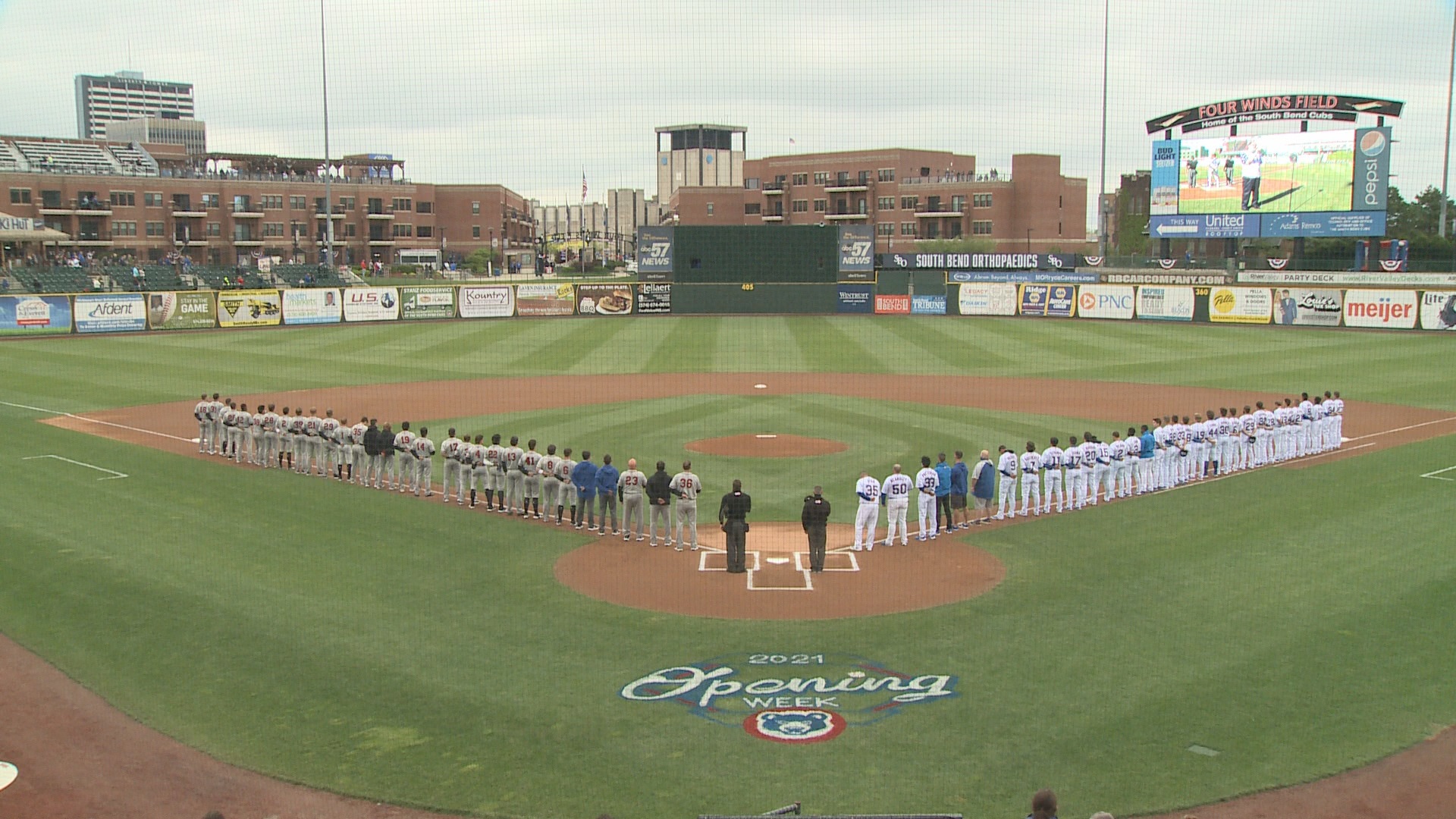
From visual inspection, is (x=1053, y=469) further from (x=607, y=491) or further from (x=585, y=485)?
(x=585, y=485)

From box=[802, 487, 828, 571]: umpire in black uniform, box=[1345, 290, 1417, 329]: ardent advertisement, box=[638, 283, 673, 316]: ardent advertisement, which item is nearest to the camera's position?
box=[802, 487, 828, 571]: umpire in black uniform

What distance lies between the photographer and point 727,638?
1204cm

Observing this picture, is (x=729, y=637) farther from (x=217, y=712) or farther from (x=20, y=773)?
(x=20, y=773)

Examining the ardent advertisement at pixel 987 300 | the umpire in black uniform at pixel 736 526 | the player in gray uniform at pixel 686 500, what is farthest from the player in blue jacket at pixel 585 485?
the ardent advertisement at pixel 987 300

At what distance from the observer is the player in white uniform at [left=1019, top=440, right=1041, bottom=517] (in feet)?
57.5

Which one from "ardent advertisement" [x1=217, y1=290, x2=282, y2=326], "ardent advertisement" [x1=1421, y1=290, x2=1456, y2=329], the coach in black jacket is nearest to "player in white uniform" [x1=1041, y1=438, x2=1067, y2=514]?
the coach in black jacket

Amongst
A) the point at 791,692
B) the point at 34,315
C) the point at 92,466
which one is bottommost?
the point at 791,692

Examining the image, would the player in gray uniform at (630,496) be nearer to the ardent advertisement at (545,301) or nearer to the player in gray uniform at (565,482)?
the player in gray uniform at (565,482)

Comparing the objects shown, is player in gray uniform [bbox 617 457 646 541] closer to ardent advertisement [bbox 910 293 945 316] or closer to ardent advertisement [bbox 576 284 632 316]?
ardent advertisement [bbox 576 284 632 316]

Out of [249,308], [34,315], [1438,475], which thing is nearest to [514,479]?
[1438,475]

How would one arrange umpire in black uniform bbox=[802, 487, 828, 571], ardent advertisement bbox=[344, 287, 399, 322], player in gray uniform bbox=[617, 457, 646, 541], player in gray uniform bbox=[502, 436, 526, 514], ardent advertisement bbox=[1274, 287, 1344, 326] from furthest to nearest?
1. ardent advertisement bbox=[344, 287, 399, 322]
2. ardent advertisement bbox=[1274, 287, 1344, 326]
3. player in gray uniform bbox=[502, 436, 526, 514]
4. player in gray uniform bbox=[617, 457, 646, 541]
5. umpire in black uniform bbox=[802, 487, 828, 571]

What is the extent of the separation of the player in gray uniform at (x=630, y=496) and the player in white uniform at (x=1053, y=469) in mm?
6374

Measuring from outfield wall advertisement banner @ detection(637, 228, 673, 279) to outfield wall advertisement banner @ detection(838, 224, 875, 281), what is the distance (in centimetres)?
851

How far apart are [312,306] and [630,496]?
39.6 m
